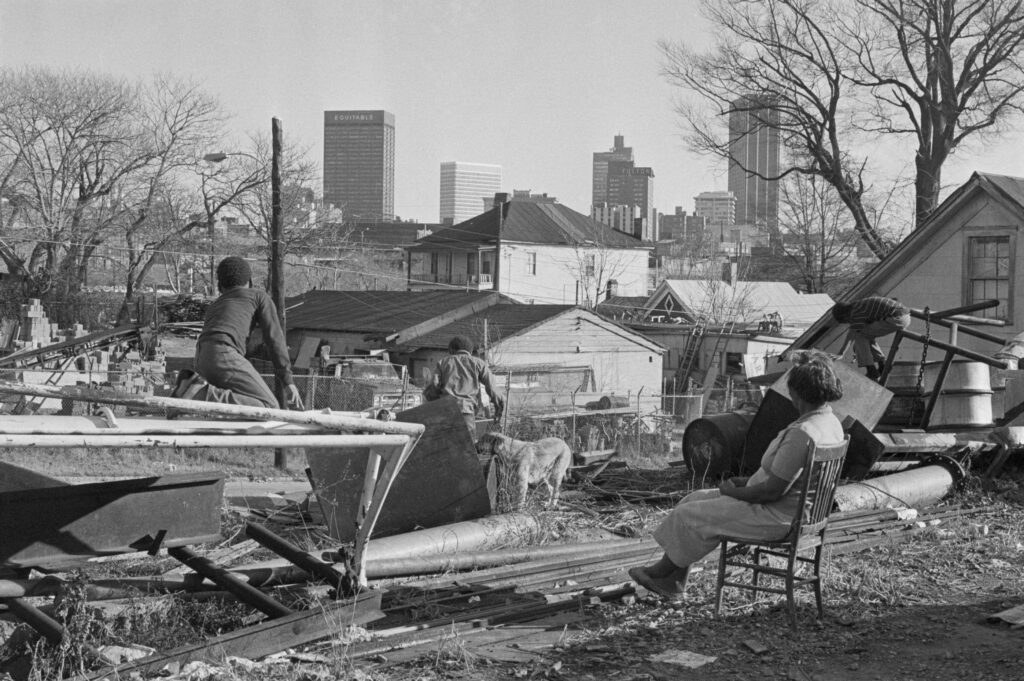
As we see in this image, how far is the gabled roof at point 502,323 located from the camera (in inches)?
1526

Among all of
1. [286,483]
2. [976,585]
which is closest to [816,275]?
[286,483]

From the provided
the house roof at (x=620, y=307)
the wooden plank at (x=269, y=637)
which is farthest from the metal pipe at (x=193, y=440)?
the house roof at (x=620, y=307)

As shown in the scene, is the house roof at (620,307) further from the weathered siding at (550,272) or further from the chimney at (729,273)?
the chimney at (729,273)

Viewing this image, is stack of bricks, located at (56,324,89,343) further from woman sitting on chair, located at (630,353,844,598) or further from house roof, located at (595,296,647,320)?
woman sitting on chair, located at (630,353,844,598)

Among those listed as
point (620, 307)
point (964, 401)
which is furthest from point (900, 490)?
point (620, 307)

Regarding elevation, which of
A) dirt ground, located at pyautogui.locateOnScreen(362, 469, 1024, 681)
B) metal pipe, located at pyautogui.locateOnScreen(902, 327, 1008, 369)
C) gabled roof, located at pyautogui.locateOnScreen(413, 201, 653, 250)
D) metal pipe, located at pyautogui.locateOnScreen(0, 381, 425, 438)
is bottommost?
dirt ground, located at pyautogui.locateOnScreen(362, 469, 1024, 681)

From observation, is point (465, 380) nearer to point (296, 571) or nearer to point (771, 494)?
point (296, 571)

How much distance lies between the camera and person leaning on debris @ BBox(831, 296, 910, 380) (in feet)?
36.6

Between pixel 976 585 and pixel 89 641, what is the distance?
5358mm

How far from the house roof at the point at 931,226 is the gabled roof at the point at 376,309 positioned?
68.5 ft

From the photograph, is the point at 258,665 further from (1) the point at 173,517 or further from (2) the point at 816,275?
(2) the point at 816,275

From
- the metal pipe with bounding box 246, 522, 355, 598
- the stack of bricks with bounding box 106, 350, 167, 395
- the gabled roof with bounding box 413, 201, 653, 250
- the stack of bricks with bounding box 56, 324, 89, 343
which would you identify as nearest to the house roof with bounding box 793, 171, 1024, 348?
the stack of bricks with bounding box 106, 350, 167, 395

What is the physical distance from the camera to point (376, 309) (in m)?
44.0

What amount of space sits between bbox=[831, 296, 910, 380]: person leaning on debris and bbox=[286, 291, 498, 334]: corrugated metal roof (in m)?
29.0
